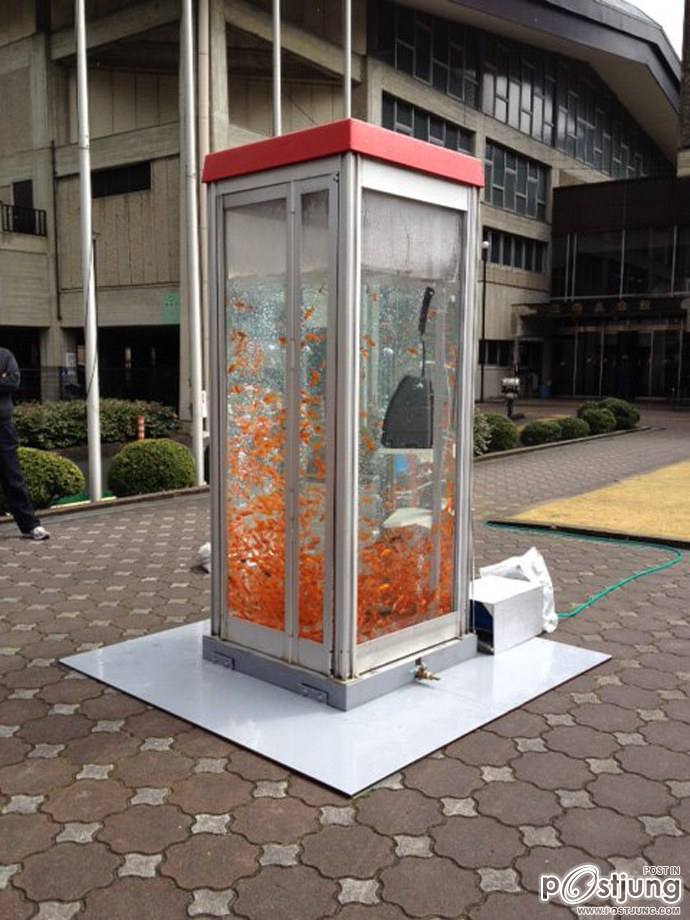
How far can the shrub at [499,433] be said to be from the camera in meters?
15.9

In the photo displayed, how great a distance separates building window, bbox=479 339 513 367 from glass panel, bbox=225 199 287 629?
98.5 ft

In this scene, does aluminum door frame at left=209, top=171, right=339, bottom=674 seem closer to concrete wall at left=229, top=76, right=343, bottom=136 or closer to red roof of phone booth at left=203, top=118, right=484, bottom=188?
red roof of phone booth at left=203, top=118, right=484, bottom=188

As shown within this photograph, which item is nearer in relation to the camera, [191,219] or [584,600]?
[584,600]

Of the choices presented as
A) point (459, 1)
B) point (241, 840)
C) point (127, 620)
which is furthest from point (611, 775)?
point (459, 1)

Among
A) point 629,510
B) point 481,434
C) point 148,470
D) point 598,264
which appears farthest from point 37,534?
point 598,264

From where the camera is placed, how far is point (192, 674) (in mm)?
4461

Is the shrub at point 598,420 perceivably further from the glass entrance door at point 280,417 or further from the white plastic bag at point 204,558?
the glass entrance door at point 280,417

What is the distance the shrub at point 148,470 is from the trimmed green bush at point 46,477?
76 centimetres

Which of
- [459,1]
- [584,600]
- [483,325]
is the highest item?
[459,1]

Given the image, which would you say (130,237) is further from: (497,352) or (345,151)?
(345,151)

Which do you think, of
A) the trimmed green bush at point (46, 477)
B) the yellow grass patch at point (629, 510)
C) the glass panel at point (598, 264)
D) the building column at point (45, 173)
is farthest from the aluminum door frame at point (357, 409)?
the glass panel at point (598, 264)

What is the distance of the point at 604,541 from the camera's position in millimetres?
8070

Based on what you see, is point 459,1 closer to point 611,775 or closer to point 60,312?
point 60,312

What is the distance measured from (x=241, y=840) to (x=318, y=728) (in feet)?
2.93
